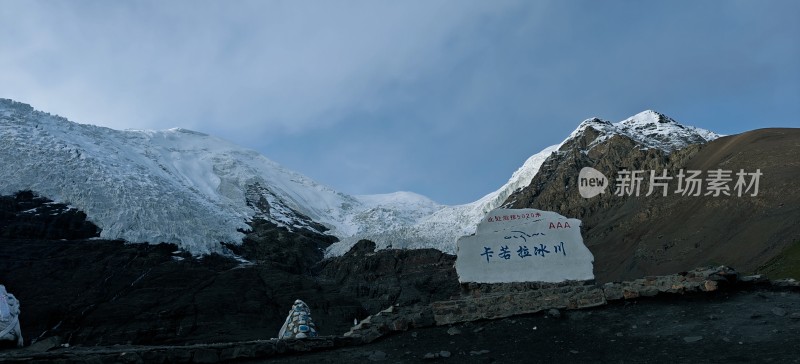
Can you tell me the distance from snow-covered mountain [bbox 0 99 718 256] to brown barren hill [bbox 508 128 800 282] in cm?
1662

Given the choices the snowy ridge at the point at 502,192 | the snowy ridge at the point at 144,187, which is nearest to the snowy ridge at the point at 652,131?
the snowy ridge at the point at 502,192

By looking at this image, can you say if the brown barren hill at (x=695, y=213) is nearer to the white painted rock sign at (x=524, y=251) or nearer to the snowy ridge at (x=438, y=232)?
the snowy ridge at (x=438, y=232)

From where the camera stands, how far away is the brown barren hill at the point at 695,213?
46344 mm

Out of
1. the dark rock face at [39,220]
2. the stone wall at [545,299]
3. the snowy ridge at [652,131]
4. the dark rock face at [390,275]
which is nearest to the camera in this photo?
the stone wall at [545,299]

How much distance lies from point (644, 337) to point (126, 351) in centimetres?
857

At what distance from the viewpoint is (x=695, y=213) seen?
195 ft

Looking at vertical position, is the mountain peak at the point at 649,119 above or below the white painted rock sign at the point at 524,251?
above

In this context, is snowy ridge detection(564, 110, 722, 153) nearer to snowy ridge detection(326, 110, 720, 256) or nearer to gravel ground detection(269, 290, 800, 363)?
snowy ridge detection(326, 110, 720, 256)

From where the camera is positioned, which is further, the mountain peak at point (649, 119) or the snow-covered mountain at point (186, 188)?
the mountain peak at point (649, 119)

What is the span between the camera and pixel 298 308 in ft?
63.4

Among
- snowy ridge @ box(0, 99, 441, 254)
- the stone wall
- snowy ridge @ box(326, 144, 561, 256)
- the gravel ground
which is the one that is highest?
snowy ridge @ box(0, 99, 441, 254)

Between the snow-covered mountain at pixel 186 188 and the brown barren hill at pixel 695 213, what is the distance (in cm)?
1662

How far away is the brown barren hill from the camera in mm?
46344

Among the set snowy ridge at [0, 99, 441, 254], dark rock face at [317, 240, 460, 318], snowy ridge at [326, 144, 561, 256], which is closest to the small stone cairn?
dark rock face at [317, 240, 460, 318]
